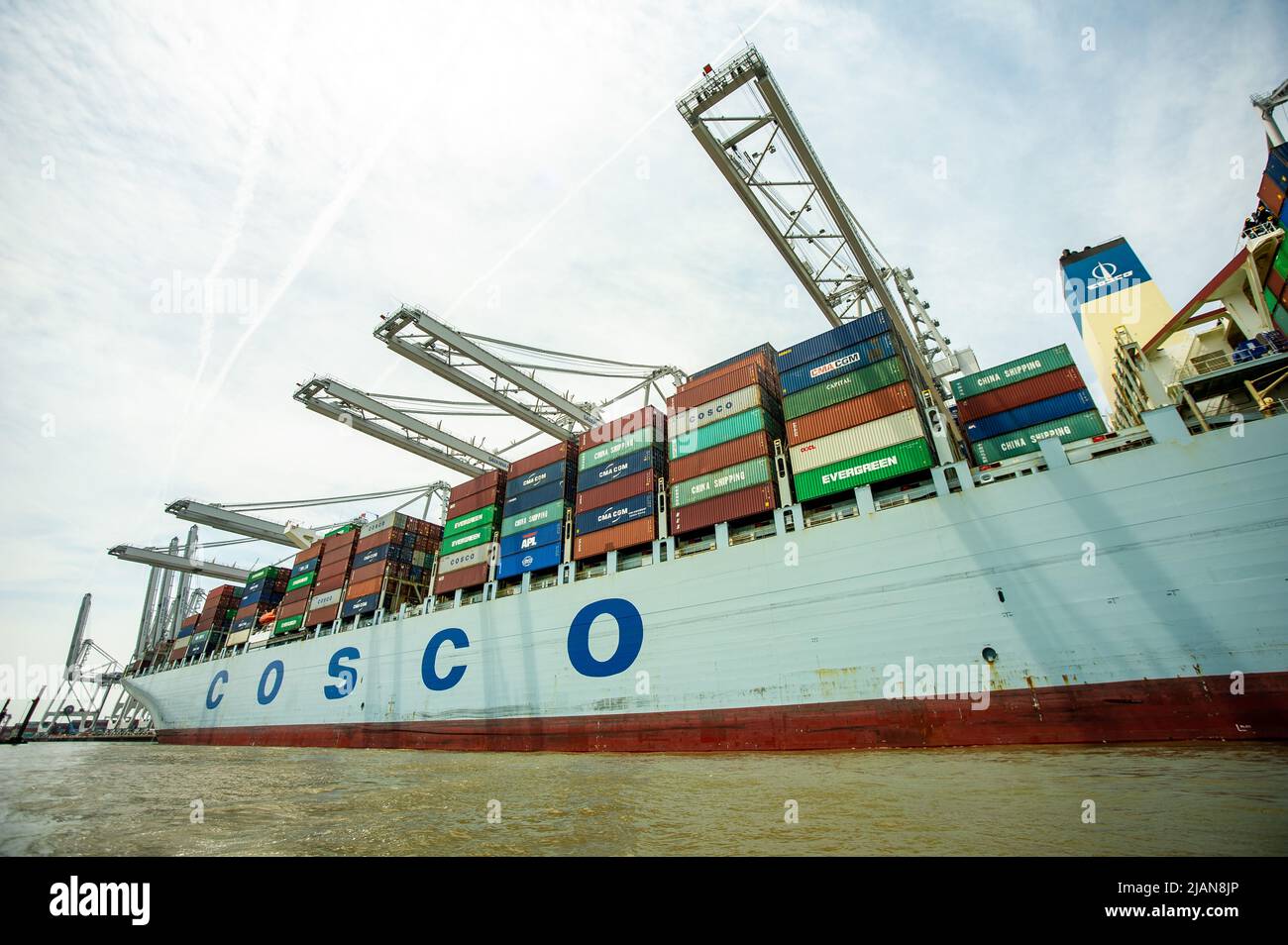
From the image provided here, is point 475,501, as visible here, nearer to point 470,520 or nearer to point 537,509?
point 470,520

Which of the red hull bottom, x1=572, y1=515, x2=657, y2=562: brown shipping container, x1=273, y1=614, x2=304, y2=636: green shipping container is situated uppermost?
x1=572, y1=515, x2=657, y2=562: brown shipping container

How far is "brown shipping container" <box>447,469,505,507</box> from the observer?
108ft

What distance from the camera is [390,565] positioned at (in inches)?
1428

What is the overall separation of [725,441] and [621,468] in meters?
6.06

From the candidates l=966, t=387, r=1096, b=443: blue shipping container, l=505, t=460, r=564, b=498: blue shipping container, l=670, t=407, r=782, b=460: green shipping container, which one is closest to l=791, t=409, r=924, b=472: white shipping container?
l=670, t=407, r=782, b=460: green shipping container

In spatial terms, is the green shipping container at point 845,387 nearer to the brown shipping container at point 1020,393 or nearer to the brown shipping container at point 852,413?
the brown shipping container at point 852,413

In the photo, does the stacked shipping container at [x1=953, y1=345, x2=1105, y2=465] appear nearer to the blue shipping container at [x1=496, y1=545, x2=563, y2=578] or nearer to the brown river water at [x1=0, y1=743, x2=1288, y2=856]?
the brown river water at [x1=0, y1=743, x2=1288, y2=856]

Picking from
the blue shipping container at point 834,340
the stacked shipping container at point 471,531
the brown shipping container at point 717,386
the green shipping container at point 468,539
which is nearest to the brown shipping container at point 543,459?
the stacked shipping container at point 471,531

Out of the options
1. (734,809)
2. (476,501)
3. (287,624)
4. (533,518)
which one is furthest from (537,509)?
(287,624)

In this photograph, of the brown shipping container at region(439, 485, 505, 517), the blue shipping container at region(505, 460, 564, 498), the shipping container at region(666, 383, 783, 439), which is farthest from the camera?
the brown shipping container at region(439, 485, 505, 517)

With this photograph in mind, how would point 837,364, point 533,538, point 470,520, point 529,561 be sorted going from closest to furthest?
point 837,364 < point 529,561 < point 533,538 < point 470,520

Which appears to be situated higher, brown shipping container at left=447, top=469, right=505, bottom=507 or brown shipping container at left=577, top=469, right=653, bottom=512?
brown shipping container at left=447, top=469, right=505, bottom=507

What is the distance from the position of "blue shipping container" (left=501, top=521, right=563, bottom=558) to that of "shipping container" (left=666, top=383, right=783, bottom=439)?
793cm

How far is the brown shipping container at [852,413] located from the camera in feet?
63.2
